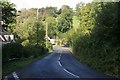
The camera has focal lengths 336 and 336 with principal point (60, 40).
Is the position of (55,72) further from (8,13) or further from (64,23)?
(64,23)

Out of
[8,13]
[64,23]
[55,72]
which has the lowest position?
[64,23]

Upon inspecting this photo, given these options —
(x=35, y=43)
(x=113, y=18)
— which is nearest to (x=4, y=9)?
(x=113, y=18)

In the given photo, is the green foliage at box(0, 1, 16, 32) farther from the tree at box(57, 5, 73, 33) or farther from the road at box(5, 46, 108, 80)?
the tree at box(57, 5, 73, 33)

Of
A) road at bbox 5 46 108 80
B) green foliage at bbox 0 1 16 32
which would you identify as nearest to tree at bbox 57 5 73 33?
road at bbox 5 46 108 80

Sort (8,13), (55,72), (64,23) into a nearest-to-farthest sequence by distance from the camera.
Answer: (8,13) → (55,72) → (64,23)

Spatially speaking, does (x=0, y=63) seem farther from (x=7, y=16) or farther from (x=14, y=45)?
(x=14, y=45)

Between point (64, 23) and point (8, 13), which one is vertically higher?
point (8, 13)

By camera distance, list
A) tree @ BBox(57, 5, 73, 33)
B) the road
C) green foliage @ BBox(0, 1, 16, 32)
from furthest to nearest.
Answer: tree @ BBox(57, 5, 73, 33) → green foliage @ BBox(0, 1, 16, 32) → the road

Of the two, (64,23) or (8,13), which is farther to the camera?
(64,23)

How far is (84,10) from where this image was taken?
65.1m

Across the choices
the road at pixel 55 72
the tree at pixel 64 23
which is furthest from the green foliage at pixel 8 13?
the tree at pixel 64 23

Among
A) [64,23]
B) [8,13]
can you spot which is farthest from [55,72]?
[64,23]

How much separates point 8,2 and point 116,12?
9200 mm

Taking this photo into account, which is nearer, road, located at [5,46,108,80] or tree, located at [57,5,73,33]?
road, located at [5,46,108,80]
